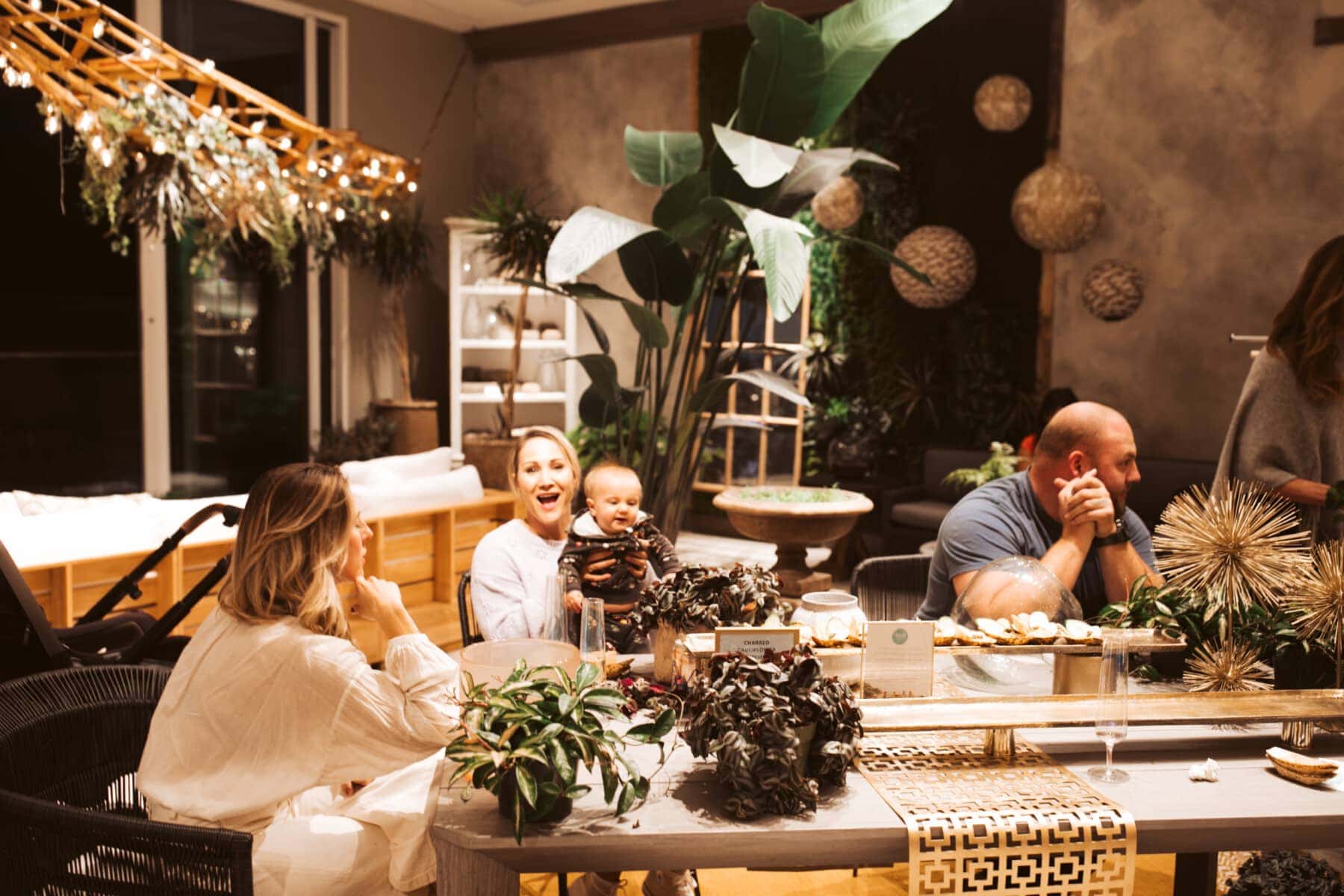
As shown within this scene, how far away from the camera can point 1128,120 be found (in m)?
6.93

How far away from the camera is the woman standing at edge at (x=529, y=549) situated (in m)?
2.71

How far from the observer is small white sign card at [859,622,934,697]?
180cm

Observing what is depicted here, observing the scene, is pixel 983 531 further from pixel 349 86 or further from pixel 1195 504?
pixel 349 86

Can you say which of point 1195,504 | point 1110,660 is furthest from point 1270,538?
point 1110,660

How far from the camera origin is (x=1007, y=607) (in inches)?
81.3

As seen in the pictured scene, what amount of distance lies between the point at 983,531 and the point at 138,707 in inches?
69.5

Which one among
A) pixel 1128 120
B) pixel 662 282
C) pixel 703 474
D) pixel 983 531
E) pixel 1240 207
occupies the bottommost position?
pixel 703 474

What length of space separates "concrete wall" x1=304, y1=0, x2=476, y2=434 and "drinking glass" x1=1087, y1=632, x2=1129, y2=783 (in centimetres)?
777

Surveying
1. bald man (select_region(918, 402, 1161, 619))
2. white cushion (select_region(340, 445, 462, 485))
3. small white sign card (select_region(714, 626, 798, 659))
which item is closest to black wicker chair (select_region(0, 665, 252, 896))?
small white sign card (select_region(714, 626, 798, 659))

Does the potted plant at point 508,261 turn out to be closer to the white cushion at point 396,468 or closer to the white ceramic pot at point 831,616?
the white cushion at point 396,468

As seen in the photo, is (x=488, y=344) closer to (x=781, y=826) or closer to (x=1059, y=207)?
(x=1059, y=207)

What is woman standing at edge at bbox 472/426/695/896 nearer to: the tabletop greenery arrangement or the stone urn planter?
the tabletop greenery arrangement

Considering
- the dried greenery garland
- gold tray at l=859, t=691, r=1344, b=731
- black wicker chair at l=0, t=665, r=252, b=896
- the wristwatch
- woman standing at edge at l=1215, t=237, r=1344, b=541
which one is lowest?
black wicker chair at l=0, t=665, r=252, b=896

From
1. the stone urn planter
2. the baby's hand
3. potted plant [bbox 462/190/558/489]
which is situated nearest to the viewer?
the baby's hand
